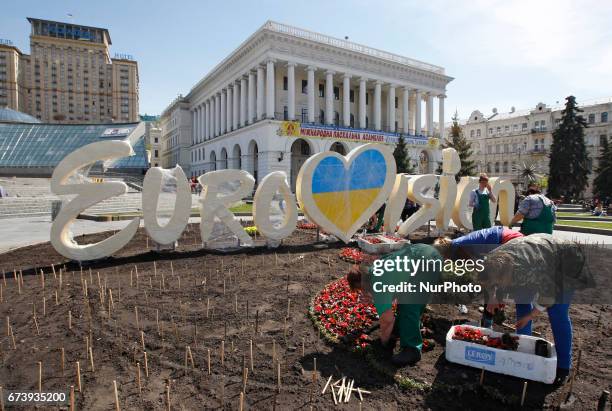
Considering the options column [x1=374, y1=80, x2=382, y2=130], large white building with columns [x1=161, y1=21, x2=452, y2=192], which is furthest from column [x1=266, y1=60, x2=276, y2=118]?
column [x1=374, y1=80, x2=382, y2=130]

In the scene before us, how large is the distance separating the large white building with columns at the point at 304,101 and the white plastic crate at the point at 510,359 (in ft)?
113

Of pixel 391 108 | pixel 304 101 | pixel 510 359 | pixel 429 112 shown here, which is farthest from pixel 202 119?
pixel 510 359

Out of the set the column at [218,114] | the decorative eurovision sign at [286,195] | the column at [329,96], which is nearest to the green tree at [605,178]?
the column at [329,96]

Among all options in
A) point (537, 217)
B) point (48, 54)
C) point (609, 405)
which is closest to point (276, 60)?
point (537, 217)

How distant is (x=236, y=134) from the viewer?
147 ft

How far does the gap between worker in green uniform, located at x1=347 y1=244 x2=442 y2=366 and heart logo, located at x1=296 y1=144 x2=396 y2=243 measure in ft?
20.6

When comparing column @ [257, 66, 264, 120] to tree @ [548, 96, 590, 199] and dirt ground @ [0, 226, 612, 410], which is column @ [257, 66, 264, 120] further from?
tree @ [548, 96, 590, 199]

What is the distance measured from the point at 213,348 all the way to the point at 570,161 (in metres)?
52.1

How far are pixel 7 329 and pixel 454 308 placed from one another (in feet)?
23.3

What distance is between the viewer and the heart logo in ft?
35.0

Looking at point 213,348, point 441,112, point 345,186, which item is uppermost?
point 441,112

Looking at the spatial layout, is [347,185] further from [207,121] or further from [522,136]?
[522,136]

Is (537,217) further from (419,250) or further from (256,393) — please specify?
(256,393)

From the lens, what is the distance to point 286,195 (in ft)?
35.7
